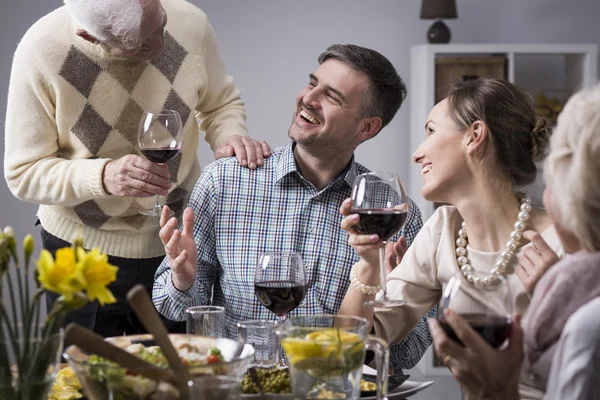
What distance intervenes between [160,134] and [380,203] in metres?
0.71

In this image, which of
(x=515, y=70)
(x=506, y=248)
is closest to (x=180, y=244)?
(x=506, y=248)

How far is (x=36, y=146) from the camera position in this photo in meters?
2.38

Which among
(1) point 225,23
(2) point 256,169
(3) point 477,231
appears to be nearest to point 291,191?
(2) point 256,169

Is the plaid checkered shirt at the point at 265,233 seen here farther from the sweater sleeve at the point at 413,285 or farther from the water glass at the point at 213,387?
the water glass at the point at 213,387

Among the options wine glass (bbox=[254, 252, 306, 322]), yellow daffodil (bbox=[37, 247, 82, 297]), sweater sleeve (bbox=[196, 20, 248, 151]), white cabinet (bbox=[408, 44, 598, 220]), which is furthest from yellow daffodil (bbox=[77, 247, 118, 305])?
white cabinet (bbox=[408, 44, 598, 220])

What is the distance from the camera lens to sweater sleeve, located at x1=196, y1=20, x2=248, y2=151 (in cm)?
263

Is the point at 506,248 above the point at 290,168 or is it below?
below

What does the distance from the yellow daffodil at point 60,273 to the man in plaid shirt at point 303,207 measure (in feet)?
3.66

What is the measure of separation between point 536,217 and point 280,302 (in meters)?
0.70

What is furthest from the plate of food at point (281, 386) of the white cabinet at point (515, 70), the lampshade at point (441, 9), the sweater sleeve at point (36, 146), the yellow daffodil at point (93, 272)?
the lampshade at point (441, 9)

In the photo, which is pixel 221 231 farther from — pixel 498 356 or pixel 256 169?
pixel 498 356

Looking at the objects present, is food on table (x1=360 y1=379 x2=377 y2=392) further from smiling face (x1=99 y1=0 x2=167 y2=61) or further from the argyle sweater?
smiling face (x1=99 y1=0 x2=167 y2=61)

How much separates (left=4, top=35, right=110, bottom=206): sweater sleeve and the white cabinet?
9.63 ft

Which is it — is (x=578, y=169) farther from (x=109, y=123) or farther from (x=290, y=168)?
(x=109, y=123)
